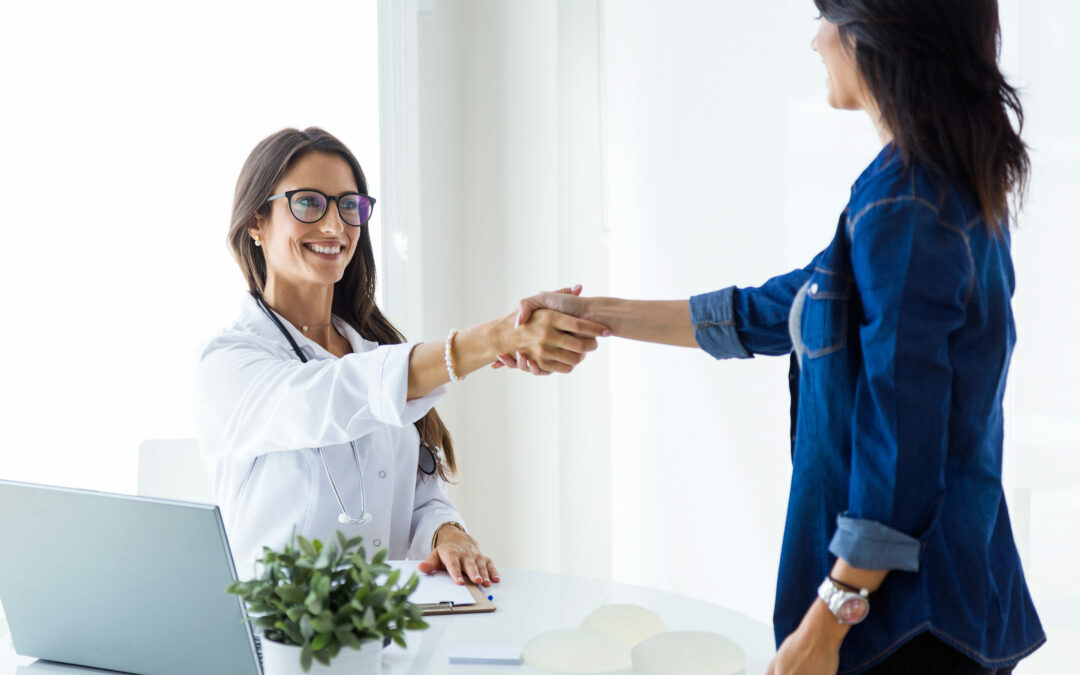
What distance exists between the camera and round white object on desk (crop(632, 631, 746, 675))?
4.00 feet

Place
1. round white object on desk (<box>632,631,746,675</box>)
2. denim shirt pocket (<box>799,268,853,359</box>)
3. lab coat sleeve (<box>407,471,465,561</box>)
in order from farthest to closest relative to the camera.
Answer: lab coat sleeve (<box>407,471,465,561</box>), round white object on desk (<box>632,631,746,675</box>), denim shirt pocket (<box>799,268,853,359</box>)

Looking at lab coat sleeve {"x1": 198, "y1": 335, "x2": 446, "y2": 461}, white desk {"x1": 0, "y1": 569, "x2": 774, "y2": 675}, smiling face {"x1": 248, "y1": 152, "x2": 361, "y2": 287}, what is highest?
smiling face {"x1": 248, "y1": 152, "x2": 361, "y2": 287}

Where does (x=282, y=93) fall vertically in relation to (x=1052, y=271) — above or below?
above

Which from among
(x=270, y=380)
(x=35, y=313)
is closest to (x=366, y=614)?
(x=270, y=380)

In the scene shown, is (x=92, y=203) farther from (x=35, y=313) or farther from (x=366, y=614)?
(x=366, y=614)

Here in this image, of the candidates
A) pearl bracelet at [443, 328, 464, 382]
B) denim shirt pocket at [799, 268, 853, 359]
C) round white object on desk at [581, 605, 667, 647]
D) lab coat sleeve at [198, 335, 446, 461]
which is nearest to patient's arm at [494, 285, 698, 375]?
pearl bracelet at [443, 328, 464, 382]

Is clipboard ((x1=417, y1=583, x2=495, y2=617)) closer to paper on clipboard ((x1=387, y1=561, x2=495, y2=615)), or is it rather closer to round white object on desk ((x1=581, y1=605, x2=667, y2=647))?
paper on clipboard ((x1=387, y1=561, x2=495, y2=615))

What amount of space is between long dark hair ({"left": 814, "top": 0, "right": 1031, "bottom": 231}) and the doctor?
98 centimetres

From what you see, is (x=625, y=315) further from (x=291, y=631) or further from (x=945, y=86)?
(x=291, y=631)

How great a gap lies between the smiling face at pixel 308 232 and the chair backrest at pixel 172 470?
21.0 inches

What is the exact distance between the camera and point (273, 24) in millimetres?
2809

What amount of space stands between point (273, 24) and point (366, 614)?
92.8 inches

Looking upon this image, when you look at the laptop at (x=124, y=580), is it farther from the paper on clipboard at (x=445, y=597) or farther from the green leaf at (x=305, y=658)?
the paper on clipboard at (x=445, y=597)

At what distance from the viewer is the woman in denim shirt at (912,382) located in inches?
38.1
